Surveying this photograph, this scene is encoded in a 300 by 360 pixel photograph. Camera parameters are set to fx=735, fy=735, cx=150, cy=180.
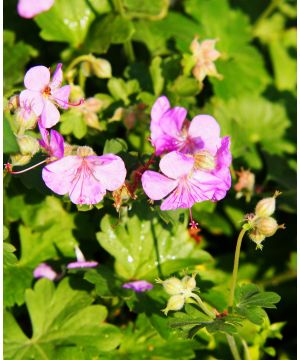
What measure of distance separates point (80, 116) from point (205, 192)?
0.62m

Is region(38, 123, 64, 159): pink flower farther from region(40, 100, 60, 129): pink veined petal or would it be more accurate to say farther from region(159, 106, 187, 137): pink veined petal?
region(159, 106, 187, 137): pink veined petal

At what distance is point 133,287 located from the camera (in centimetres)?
202

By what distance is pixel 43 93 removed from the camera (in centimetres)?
173

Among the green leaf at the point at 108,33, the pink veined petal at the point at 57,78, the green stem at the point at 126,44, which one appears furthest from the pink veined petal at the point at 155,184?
the green stem at the point at 126,44

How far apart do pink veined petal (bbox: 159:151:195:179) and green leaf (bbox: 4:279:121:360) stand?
21.2 inches

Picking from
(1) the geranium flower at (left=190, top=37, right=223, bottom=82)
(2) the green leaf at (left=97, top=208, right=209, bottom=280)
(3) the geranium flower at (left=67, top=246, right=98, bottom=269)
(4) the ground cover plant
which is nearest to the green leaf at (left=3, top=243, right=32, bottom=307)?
(4) the ground cover plant

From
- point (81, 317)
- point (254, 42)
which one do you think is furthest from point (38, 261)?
point (254, 42)

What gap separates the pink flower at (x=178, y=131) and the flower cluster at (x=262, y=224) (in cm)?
20

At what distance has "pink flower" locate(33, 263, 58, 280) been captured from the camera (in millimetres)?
2182

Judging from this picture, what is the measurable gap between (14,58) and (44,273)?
2.54 feet

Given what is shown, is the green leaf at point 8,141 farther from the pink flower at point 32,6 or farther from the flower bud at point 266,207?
the pink flower at point 32,6

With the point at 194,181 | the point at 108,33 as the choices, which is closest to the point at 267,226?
the point at 194,181

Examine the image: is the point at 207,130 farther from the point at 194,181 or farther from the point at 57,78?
the point at 57,78

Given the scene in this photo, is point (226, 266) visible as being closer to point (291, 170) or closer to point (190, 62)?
point (291, 170)
